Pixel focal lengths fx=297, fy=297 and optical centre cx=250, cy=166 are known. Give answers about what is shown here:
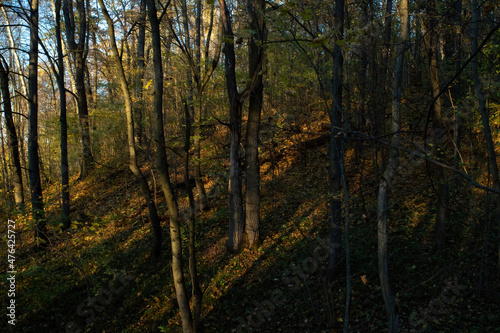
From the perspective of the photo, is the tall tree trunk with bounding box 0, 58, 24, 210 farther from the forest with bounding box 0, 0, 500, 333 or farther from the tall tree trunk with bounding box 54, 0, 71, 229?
the tall tree trunk with bounding box 54, 0, 71, 229

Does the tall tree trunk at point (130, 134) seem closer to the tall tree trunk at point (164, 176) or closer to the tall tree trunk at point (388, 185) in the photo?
the tall tree trunk at point (164, 176)

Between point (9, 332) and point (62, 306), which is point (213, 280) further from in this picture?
point (9, 332)

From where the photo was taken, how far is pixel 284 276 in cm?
661

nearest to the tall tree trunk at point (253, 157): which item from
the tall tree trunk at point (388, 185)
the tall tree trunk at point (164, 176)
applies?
the tall tree trunk at point (164, 176)

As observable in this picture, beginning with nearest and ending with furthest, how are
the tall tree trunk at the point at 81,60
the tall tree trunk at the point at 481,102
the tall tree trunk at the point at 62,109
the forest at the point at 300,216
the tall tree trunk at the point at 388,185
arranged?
1. the tall tree trunk at the point at 481,102
2. the tall tree trunk at the point at 388,185
3. the forest at the point at 300,216
4. the tall tree trunk at the point at 62,109
5. the tall tree trunk at the point at 81,60

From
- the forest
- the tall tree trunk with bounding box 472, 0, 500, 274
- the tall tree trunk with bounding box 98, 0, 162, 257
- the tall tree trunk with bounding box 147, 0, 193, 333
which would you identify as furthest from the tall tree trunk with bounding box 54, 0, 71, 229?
the tall tree trunk with bounding box 472, 0, 500, 274

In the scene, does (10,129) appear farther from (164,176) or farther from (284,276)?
(284,276)

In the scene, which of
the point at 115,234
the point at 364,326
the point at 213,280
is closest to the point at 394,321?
the point at 364,326

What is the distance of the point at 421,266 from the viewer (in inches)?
228

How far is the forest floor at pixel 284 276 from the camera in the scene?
4.86 m

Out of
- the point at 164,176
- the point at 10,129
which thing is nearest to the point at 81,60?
the point at 10,129

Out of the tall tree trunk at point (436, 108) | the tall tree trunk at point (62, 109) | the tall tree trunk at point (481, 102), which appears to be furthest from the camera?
the tall tree trunk at point (62, 109)

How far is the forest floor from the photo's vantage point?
486 cm

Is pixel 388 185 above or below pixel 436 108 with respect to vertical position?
below
